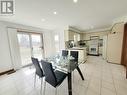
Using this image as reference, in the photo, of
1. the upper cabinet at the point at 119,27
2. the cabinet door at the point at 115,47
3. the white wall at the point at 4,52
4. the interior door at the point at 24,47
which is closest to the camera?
the white wall at the point at 4,52

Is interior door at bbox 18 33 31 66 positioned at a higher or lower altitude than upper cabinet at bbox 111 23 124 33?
lower

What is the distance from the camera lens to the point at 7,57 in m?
3.38

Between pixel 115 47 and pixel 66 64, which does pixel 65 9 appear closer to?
pixel 66 64

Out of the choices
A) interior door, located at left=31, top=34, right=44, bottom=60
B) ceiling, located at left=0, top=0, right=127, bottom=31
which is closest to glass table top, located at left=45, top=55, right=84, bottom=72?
ceiling, located at left=0, top=0, right=127, bottom=31

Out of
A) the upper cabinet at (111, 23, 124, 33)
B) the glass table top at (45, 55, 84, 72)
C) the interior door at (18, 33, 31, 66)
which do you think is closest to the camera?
the glass table top at (45, 55, 84, 72)

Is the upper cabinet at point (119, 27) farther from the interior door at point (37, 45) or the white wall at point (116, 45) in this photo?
the interior door at point (37, 45)

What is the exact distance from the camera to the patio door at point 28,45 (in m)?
4.18

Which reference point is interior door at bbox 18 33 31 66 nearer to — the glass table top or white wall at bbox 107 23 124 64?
the glass table top

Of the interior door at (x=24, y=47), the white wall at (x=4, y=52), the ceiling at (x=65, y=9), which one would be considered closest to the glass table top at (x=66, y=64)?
the ceiling at (x=65, y=9)

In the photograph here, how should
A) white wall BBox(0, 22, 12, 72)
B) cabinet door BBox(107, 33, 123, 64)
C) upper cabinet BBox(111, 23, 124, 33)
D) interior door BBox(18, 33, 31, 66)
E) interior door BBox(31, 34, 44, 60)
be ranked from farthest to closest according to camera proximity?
interior door BBox(31, 34, 44, 60), interior door BBox(18, 33, 31, 66), cabinet door BBox(107, 33, 123, 64), upper cabinet BBox(111, 23, 124, 33), white wall BBox(0, 22, 12, 72)

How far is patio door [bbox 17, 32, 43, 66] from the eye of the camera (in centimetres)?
418

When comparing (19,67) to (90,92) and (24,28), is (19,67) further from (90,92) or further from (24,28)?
(90,92)

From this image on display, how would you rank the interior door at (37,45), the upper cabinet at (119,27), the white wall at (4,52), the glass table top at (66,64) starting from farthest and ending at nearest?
the interior door at (37,45), the upper cabinet at (119,27), the white wall at (4,52), the glass table top at (66,64)

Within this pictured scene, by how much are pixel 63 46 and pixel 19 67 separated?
3.03 metres
